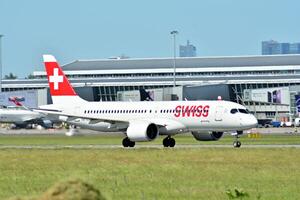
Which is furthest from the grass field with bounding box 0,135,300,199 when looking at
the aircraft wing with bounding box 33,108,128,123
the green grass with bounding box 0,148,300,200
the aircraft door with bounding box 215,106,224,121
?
the aircraft wing with bounding box 33,108,128,123

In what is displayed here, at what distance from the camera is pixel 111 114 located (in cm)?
6456

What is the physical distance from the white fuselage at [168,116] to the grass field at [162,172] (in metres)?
11.5

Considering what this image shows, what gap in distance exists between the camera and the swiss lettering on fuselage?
60.4 m

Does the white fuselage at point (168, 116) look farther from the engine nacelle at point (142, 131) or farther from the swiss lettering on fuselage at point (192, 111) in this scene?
the engine nacelle at point (142, 131)

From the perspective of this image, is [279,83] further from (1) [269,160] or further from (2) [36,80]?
(1) [269,160]

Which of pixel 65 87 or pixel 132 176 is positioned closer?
pixel 132 176

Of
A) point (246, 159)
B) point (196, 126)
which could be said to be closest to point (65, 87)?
point (196, 126)

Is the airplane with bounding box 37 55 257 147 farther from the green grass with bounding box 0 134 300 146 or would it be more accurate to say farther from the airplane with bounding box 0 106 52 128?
the airplane with bounding box 0 106 52 128

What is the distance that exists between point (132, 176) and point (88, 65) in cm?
16835

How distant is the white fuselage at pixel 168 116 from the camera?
60.4m

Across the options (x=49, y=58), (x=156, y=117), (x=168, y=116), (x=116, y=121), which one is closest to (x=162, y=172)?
(x=168, y=116)

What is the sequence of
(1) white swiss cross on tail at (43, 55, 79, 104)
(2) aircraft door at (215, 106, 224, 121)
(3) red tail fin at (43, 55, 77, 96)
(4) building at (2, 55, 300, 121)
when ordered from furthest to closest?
(4) building at (2, 55, 300, 121)
(3) red tail fin at (43, 55, 77, 96)
(1) white swiss cross on tail at (43, 55, 79, 104)
(2) aircraft door at (215, 106, 224, 121)

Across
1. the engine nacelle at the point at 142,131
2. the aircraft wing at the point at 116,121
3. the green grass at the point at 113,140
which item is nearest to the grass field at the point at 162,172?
the engine nacelle at the point at 142,131

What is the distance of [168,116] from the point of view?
61.9 m
